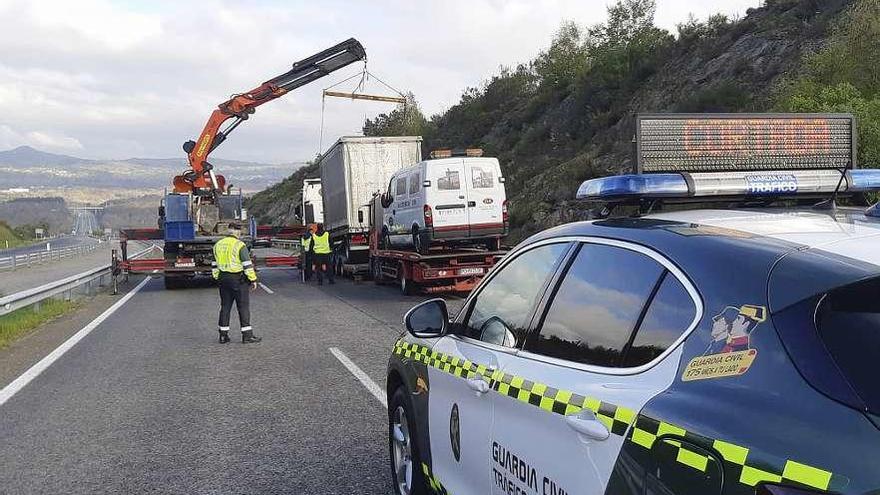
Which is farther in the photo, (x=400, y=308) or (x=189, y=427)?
(x=400, y=308)

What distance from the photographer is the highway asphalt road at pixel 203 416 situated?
5.27 metres

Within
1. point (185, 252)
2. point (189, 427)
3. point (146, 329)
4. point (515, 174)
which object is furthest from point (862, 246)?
point (515, 174)

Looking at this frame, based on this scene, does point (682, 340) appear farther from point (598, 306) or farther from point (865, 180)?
point (865, 180)

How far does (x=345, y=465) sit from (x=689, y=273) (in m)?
3.65

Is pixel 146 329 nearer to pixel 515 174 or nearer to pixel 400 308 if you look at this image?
pixel 400 308

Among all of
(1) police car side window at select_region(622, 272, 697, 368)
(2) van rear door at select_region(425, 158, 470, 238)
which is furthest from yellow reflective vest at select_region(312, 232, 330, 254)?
(1) police car side window at select_region(622, 272, 697, 368)

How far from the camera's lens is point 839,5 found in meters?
27.7

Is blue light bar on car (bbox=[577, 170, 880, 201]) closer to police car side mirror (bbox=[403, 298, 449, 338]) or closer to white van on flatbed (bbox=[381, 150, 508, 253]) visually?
police car side mirror (bbox=[403, 298, 449, 338])

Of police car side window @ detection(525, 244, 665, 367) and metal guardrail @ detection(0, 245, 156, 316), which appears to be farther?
metal guardrail @ detection(0, 245, 156, 316)

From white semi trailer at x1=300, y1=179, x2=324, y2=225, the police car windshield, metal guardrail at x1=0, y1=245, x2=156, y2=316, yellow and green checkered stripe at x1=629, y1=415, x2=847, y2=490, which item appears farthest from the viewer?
white semi trailer at x1=300, y1=179, x2=324, y2=225

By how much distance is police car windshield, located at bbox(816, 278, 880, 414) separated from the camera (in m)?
1.82

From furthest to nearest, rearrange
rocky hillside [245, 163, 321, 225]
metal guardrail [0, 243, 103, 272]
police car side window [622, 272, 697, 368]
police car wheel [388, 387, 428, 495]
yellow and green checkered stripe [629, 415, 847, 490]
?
1. rocky hillside [245, 163, 321, 225]
2. metal guardrail [0, 243, 103, 272]
3. police car wheel [388, 387, 428, 495]
4. police car side window [622, 272, 697, 368]
5. yellow and green checkered stripe [629, 415, 847, 490]

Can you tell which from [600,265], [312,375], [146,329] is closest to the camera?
[600,265]

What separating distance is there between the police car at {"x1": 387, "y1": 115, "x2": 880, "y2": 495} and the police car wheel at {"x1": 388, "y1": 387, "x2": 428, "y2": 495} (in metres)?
0.04
